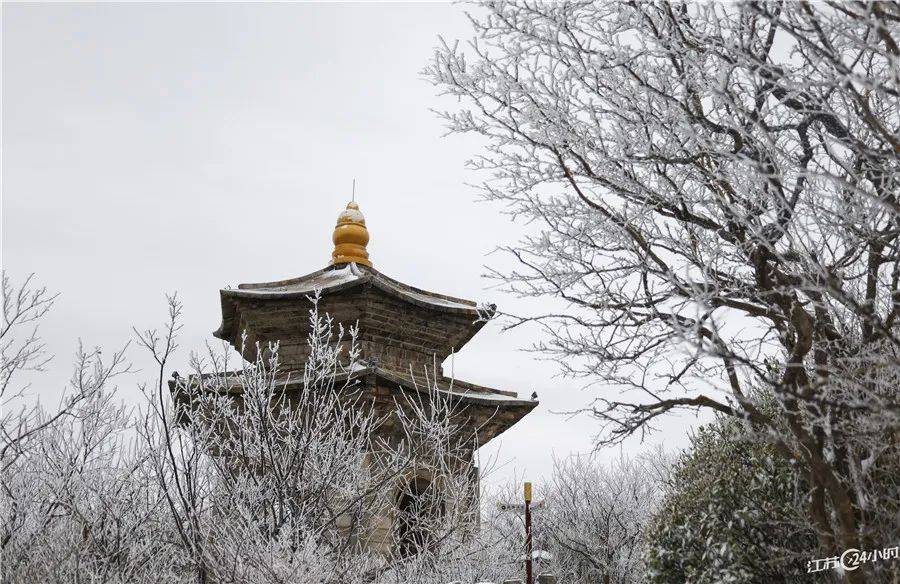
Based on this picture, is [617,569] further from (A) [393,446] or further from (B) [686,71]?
(B) [686,71]

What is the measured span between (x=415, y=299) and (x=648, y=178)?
819cm

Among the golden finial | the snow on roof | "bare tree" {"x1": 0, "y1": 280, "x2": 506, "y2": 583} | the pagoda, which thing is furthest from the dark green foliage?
the golden finial

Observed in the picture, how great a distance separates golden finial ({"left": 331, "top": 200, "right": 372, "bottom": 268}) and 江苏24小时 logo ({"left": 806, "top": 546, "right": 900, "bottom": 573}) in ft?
35.8

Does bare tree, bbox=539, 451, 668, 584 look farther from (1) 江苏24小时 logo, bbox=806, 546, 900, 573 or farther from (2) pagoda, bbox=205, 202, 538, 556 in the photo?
(1) 江苏24小时 logo, bbox=806, 546, 900, 573

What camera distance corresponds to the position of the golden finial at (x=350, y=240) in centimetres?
1505

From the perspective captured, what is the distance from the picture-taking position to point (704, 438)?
7.38m

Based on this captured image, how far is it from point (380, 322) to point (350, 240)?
92.9 inches

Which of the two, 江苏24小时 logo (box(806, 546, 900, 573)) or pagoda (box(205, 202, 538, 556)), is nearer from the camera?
江苏24小时 logo (box(806, 546, 900, 573))

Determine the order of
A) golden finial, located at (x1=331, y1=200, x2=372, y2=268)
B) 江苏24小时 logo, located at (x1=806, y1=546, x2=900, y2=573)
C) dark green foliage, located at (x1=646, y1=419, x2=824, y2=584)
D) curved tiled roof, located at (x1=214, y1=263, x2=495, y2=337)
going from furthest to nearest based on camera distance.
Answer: golden finial, located at (x1=331, y1=200, x2=372, y2=268) → curved tiled roof, located at (x1=214, y1=263, x2=495, y2=337) → dark green foliage, located at (x1=646, y1=419, x2=824, y2=584) → 江苏24小时 logo, located at (x1=806, y1=546, x2=900, y2=573)

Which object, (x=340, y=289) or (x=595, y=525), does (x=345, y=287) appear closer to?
(x=340, y=289)

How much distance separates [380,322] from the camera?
44.4ft

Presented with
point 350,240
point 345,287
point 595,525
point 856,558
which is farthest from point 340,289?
point 595,525

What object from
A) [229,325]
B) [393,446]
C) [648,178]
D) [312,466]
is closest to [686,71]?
[648,178]

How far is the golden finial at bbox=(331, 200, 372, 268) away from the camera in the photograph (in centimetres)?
1505
